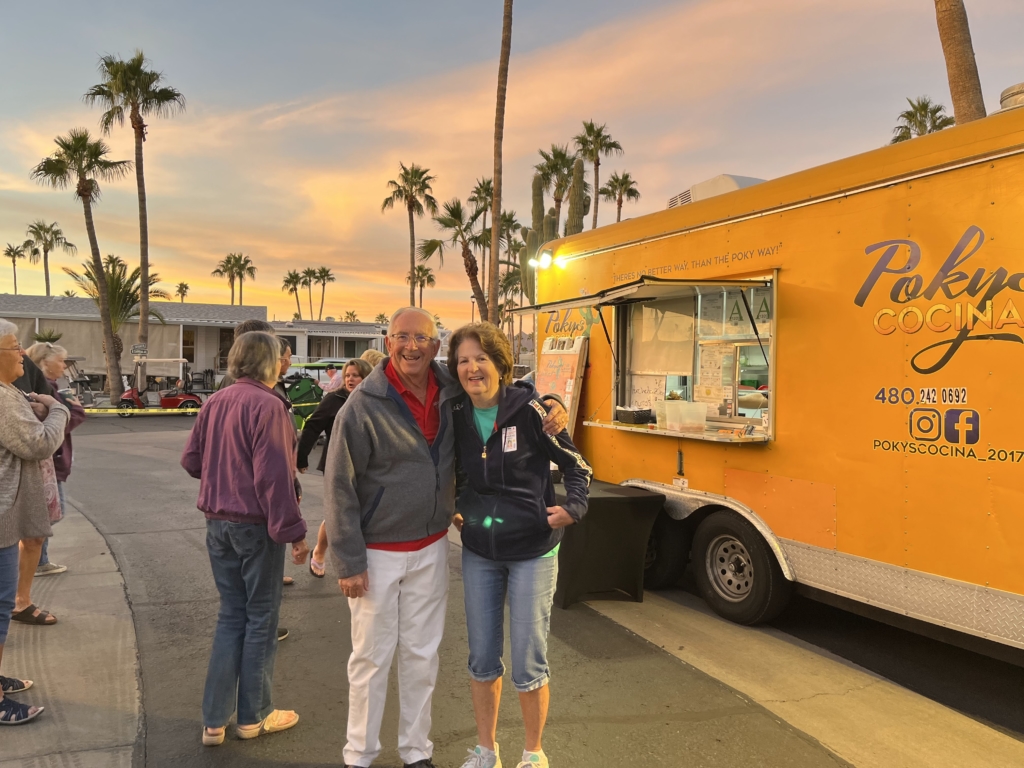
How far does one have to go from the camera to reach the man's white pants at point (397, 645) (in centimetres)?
272

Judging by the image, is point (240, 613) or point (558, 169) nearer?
point (240, 613)

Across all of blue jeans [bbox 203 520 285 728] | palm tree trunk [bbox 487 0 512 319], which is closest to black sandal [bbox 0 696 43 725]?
blue jeans [bbox 203 520 285 728]

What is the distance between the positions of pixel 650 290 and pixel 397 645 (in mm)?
3443

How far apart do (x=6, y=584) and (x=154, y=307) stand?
31849 millimetres

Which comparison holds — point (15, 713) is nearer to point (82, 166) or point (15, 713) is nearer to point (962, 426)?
point (962, 426)

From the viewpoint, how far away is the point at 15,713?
10.5ft

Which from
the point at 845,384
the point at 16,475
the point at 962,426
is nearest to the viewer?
the point at 16,475

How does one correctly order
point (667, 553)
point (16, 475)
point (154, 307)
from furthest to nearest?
point (154, 307), point (667, 553), point (16, 475)

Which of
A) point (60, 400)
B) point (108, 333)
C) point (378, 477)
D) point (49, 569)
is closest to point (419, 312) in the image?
point (378, 477)

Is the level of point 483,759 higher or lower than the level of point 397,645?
lower

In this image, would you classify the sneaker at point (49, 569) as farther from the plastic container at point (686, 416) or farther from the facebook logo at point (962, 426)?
the facebook logo at point (962, 426)

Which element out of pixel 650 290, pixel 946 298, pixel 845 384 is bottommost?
pixel 845 384

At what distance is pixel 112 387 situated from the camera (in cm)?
2292

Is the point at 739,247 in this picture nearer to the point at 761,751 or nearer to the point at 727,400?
the point at 727,400
